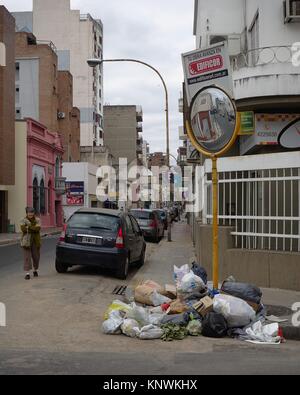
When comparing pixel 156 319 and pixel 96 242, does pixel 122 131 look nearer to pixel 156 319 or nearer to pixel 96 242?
pixel 96 242

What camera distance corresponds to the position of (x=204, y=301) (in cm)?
793

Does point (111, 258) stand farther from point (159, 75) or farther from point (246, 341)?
point (159, 75)

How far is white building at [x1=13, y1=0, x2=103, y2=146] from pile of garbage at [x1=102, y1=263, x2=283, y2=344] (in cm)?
7084

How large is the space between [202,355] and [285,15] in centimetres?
1132

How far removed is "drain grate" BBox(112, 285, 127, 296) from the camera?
1087cm

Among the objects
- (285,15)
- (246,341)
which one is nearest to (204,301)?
(246,341)

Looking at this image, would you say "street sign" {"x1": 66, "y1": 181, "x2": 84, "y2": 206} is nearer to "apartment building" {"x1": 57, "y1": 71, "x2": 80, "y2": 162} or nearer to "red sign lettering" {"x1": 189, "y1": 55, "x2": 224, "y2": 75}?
"apartment building" {"x1": 57, "y1": 71, "x2": 80, "y2": 162}

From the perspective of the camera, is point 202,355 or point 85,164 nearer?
point 202,355

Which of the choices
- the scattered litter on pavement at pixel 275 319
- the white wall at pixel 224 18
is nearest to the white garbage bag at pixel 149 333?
the scattered litter on pavement at pixel 275 319

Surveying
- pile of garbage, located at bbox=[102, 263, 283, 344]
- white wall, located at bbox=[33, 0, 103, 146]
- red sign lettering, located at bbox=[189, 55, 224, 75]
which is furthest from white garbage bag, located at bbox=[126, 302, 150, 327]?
white wall, located at bbox=[33, 0, 103, 146]

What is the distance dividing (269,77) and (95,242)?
6.45m

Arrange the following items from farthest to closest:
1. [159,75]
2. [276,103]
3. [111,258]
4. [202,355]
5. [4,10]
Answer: [4,10] < [159,75] < [276,103] < [111,258] < [202,355]

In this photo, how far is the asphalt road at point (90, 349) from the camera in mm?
5820

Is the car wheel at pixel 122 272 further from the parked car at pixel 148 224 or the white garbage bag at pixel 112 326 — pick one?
the parked car at pixel 148 224
